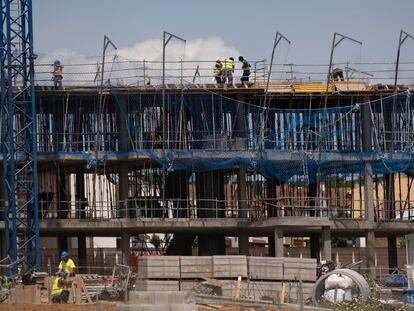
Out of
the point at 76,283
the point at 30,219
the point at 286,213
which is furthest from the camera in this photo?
A: the point at 286,213

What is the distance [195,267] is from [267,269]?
2505 millimetres

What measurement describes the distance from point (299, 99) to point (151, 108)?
22.5 ft

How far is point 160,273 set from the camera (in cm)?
4231

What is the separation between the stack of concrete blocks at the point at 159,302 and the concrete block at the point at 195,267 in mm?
10848

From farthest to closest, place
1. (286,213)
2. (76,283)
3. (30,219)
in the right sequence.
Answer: (286,213)
(30,219)
(76,283)

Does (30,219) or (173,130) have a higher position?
(173,130)

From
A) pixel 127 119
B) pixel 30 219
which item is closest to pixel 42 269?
pixel 30 219

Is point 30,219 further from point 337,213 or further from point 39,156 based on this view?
point 337,213

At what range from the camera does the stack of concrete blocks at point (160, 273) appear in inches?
1657

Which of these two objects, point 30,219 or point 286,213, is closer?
point 30,219

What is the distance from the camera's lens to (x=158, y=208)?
56031 millimetres

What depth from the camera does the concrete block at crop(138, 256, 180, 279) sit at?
42156 mm

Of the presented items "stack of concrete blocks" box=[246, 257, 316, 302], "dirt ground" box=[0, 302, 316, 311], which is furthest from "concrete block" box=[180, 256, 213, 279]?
"dirt ground" box=[0, 302, 316, 311]

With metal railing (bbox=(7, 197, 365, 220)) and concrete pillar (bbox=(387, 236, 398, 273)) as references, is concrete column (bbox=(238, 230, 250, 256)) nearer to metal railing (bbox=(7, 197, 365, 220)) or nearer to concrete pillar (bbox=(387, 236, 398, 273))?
metal railing (bbox=(7, 197, 365, 220))
